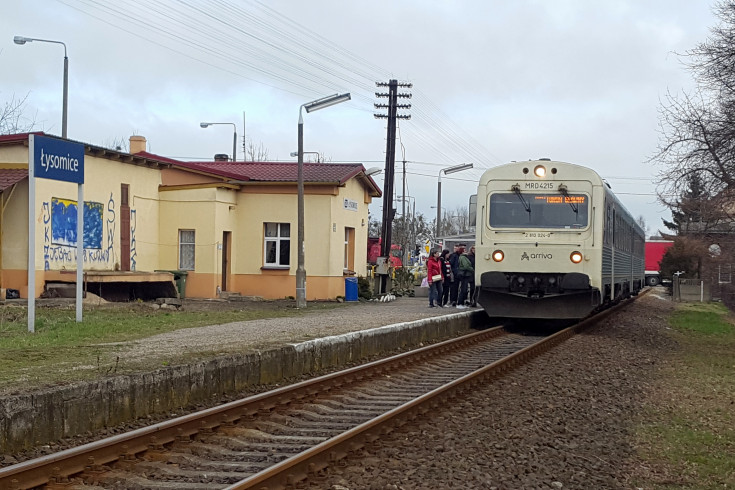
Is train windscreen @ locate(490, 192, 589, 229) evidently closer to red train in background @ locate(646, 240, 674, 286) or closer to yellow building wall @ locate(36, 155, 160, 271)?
yellow building wall @ locate(36, 155, 160, 271)

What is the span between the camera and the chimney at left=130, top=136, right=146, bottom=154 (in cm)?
3209

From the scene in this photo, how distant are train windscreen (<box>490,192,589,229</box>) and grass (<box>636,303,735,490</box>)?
3.30 m

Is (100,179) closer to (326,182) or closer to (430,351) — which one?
(326,182)

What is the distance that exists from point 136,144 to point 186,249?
637cm

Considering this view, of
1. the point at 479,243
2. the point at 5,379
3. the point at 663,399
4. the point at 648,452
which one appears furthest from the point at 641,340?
the point at 5,379

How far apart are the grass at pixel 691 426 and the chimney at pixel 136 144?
72.3ft

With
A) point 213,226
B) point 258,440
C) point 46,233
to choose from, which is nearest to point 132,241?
point 213,226

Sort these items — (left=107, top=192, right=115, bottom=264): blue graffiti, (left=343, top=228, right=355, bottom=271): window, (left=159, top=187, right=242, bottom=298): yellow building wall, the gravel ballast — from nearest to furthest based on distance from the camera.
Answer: the gravel ballast → (left=107, top=192, right=115, bottom=264): blue graffiti → (left=159, top=187, right=242, bottom=298): yellow building wall → (left=343, top=228, right=355, bottom=271): window

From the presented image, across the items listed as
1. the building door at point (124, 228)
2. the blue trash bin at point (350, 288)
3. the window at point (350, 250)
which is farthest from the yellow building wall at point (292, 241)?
the building door at point (124, 228)

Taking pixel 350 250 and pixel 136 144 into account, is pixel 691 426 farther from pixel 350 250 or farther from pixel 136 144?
pixel 136 144

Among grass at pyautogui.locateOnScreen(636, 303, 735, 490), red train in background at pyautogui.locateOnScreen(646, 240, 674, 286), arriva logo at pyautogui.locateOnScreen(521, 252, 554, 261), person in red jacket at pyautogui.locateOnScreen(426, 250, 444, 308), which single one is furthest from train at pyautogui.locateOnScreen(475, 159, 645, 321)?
red train in background at pyautogui.locateOnScreen(646, 240, 674, 286)

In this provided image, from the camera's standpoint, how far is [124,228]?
84.5 ft

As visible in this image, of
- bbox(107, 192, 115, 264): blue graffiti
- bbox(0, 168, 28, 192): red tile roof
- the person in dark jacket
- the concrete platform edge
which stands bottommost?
the concrete platform edge

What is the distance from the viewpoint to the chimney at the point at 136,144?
Answer: 3209cm
